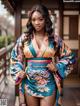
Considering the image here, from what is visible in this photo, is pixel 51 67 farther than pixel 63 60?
No

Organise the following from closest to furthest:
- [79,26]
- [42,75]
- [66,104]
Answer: [42,75] < [66,104] < [79,26]

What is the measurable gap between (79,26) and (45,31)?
7.42 meters

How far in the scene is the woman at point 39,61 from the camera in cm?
265

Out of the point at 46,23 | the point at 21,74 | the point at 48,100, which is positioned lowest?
the point at 48,100

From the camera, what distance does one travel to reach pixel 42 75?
8.64 ft

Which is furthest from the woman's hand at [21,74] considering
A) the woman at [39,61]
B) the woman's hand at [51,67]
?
the woman's hand at [51,67]

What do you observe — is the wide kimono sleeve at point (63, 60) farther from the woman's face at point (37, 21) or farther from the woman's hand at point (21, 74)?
the woman's hand at point (21, 74)

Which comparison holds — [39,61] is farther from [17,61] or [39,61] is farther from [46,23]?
[46,23]

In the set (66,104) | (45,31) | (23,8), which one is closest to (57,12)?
(23,8)

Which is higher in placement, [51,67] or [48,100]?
[51,67]

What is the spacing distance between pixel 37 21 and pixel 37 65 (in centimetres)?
34

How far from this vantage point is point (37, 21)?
266 cm

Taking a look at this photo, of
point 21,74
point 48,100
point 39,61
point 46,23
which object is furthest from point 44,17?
point 48,100

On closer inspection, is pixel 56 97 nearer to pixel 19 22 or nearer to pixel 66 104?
pixel 66 104
